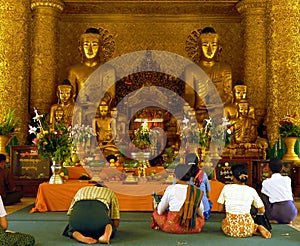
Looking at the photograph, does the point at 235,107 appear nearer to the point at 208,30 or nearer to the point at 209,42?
the point at 209,42

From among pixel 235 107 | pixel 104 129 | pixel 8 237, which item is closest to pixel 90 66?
pixel 104 129

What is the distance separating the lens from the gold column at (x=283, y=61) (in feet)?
29.3

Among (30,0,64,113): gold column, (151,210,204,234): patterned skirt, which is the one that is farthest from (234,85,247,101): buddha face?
(151,210,204,234): patterned skirt

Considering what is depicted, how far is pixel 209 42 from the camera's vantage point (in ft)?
33.8

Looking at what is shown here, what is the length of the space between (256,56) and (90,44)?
10.3 feet

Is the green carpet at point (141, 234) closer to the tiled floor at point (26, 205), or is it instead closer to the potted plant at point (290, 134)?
the tiled floor at point (26, 205)

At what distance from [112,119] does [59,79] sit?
204 cm

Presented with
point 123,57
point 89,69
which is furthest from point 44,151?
point 123,57

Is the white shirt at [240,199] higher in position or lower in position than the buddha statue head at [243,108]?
lower

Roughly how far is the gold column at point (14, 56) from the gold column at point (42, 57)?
0.47 meters

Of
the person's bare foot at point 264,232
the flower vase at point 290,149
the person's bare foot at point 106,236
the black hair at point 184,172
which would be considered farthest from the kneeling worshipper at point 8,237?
the flower vase at point 290,149

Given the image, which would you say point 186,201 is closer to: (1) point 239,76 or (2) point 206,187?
(2) point 206,187

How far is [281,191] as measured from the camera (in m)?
5.40

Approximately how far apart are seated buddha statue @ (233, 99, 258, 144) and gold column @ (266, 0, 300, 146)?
31 cm
